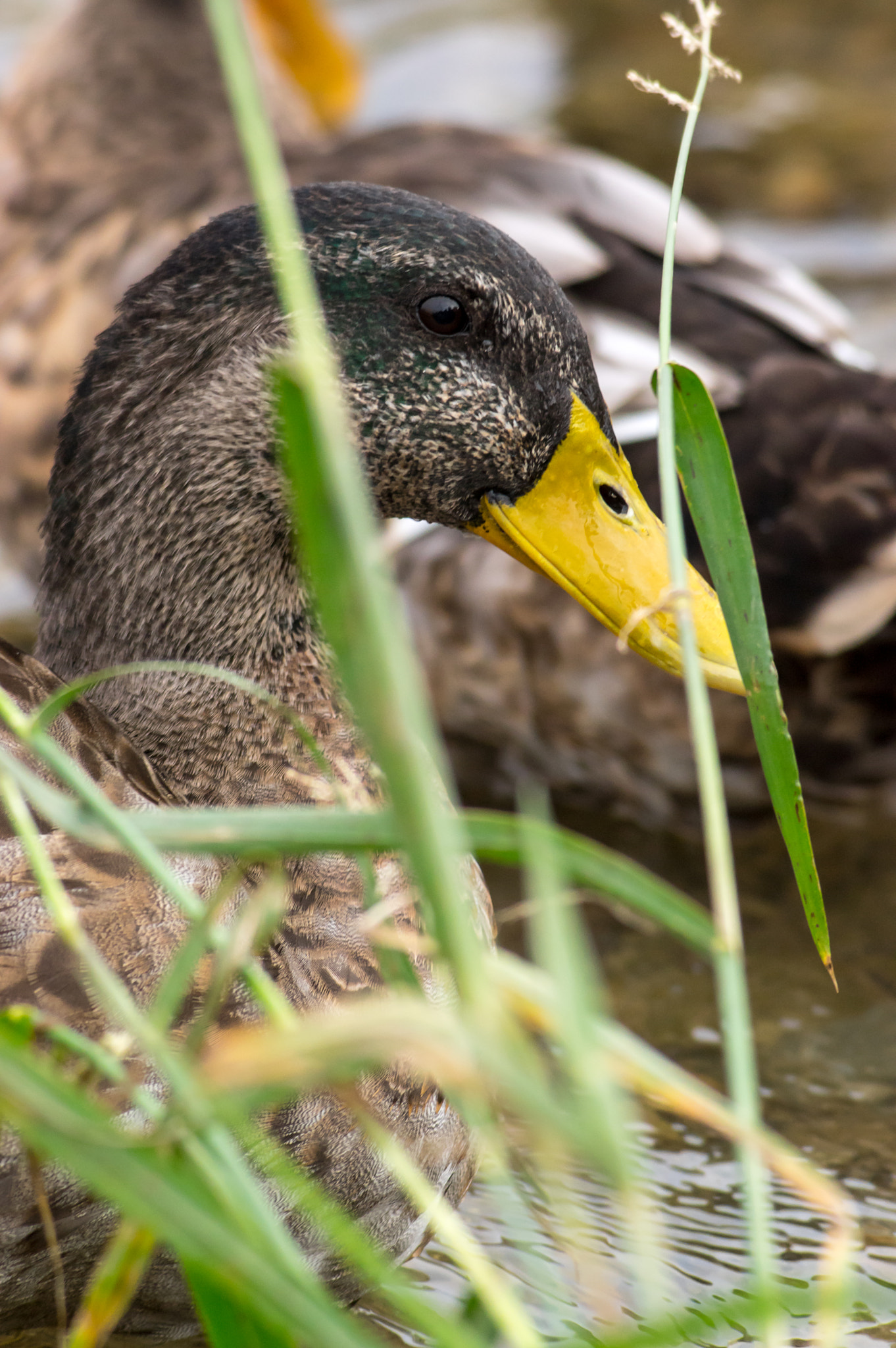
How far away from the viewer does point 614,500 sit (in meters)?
1.99

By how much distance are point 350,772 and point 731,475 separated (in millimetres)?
751

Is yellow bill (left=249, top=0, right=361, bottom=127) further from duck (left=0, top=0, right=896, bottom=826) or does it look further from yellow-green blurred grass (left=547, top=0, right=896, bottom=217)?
duck (left=0, top=0, right=896, bottom=826)

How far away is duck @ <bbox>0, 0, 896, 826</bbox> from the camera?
107 inches

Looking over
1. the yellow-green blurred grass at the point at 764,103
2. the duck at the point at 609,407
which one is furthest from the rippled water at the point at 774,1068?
the yellow-green blurred grass at the point at 764,103

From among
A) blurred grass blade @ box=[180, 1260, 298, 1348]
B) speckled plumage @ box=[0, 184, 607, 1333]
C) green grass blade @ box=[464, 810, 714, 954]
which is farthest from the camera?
speckled plumage @ box=[0, 184, 607, 1333]

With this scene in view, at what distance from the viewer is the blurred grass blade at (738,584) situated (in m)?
1.42

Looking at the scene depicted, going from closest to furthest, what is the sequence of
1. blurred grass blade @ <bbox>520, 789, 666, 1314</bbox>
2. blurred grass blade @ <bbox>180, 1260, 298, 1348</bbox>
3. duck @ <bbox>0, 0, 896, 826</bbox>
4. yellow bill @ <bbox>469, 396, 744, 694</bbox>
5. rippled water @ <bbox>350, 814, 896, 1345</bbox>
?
blurred grass blade @ <bbox>520, 789, 666, 1314</bbox> < blurred grass blade @ <bbox>180, 1260, 298, 1348</bbox> < yellow bill @ <bbox>469, 396, 744, 694</bbox> < rippled water @ <bbox>350, 814, 896, 1345</bbox> < duck @ <bbox>0, 0, 896, 826</bbox>

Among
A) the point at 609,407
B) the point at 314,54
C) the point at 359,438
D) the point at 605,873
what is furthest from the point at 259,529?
the point at 314,54

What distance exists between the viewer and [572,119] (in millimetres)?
5816

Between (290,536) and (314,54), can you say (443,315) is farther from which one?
(314,54)

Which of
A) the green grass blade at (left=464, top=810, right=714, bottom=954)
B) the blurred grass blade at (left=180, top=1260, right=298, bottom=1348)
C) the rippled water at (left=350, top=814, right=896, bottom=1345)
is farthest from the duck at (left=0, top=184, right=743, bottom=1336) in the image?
the green grass blade at (left=464, top=810, right=714, bottom=954)

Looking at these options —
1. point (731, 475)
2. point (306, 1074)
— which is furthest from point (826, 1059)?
point (306, 1074)

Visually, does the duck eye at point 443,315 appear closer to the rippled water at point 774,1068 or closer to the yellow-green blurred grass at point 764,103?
the rippled water at point 774,1068

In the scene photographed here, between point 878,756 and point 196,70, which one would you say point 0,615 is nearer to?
point 196,70
